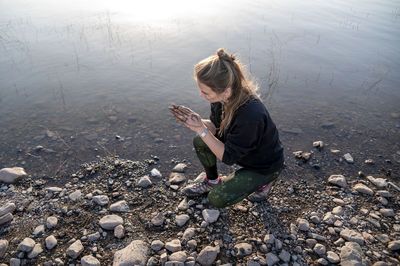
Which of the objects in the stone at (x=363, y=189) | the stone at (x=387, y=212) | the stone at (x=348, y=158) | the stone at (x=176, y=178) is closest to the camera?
the stone at (x=387, y=212)

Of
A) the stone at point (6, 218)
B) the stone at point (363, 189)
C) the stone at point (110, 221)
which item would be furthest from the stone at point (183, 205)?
the stone at point (363, 189)

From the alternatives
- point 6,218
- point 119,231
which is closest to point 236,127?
point 119,231

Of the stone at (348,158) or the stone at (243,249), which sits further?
the stone at (348,158)

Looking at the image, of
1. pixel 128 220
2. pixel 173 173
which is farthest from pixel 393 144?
pixel 128 220

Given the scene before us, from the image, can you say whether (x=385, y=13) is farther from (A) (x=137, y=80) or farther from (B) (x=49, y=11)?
(B) (x=49, y=11)

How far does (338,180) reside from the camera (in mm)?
4227

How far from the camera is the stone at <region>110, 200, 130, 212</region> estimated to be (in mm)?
3621

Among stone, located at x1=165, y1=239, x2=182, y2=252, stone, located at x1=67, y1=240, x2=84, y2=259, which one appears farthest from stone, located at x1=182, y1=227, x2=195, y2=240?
stone, located at x1=67, y1=240, x2=84, y2=259

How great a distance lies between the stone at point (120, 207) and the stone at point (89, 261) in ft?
2.39

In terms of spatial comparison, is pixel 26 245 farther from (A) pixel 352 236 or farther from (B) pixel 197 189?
(A) pixel 352 236

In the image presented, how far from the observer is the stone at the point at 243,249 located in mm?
3053

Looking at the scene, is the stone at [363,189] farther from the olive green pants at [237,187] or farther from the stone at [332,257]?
the olive green pants at [237,187]

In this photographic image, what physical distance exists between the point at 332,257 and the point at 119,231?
2372mm

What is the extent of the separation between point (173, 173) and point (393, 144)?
169 inches
